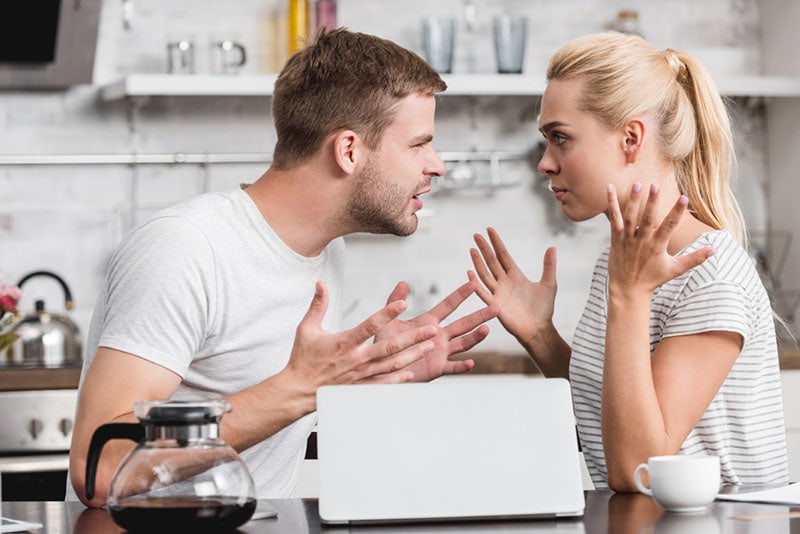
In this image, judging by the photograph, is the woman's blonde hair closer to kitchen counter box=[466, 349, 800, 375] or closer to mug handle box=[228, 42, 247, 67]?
kitchen counter box=[466, 349, 800, 375]

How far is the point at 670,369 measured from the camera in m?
1.50

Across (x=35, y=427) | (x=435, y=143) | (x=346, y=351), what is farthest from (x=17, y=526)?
(x=435, y=143)

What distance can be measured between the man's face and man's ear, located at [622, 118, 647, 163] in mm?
341

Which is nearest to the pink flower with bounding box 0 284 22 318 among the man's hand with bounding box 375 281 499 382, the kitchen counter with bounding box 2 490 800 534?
the man's hand with bounding box 375 281 499 382

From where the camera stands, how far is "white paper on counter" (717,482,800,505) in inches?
51.2

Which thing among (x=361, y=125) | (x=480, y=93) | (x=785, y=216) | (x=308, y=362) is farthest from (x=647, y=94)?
(x=785, y=216)

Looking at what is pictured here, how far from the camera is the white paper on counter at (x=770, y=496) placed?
1.30 m

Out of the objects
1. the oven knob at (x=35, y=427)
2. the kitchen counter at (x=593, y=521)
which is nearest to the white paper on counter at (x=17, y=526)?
the kitchen counter at (x=593, y=521)

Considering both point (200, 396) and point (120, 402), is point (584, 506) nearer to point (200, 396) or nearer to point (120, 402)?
point (120, 402)

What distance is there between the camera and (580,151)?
5.86 ft

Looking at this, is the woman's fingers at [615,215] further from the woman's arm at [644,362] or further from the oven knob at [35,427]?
the oven knob at [35,427]

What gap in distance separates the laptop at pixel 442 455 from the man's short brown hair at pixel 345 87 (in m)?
0.81

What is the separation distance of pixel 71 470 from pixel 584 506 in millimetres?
678

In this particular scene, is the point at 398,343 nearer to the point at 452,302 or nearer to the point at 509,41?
the point at 452,302
